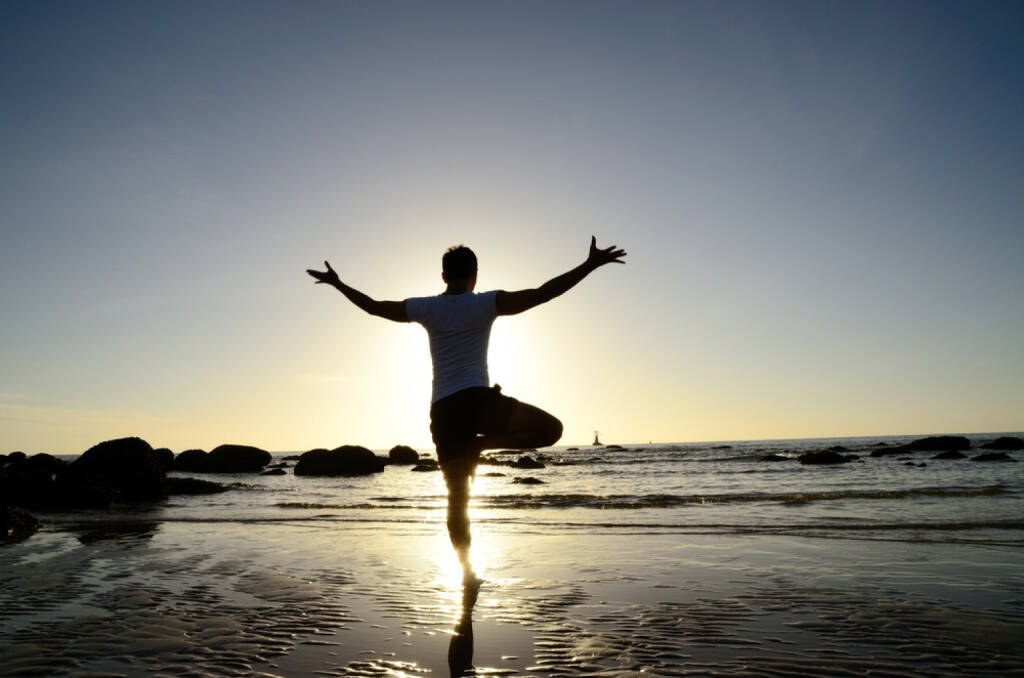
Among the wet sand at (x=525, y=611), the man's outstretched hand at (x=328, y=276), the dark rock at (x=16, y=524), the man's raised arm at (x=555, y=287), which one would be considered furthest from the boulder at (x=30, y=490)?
the man's raised arm at (x=555, y=287)

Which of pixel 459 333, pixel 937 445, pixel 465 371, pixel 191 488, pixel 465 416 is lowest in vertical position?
pixel 937 445

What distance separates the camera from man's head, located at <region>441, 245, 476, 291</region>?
16.2 feet

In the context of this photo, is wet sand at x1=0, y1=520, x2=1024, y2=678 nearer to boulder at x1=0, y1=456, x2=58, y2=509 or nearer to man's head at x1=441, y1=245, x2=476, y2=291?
man's head at x1=441, y1=245, x2=476, y2=291

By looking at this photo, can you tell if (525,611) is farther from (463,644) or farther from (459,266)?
(459,266)

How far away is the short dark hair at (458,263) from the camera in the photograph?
493cm

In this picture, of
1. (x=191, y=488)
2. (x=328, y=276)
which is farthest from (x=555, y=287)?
(x=191, y=488)

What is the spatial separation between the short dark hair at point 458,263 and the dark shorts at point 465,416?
0.88 meters

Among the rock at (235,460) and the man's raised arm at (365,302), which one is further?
the rock at (235,460)

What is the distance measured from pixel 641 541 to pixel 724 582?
2.52m

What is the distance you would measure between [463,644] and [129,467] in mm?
17739

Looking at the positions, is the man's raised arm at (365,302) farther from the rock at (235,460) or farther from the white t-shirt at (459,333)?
the rock at (235,460)

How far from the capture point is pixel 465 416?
4848mm

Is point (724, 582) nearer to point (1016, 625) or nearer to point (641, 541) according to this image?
point (1016, 625)

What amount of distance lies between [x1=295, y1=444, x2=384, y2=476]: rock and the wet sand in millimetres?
29719
